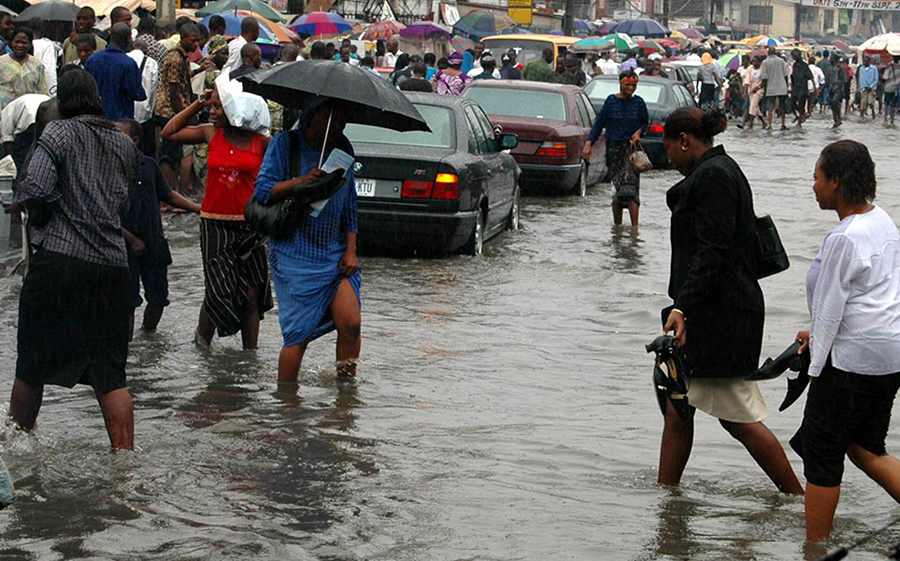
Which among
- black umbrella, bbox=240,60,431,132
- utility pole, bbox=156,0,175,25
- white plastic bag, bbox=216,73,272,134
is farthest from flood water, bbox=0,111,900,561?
utility pole, bbox=156,0,175,25

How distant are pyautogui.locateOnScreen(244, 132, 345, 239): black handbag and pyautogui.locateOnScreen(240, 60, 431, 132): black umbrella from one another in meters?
0.29

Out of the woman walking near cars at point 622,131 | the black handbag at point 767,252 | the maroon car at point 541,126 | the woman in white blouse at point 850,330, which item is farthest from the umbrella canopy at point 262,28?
the woman in white blouse at point 850,330

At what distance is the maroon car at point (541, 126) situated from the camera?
18.5 metres

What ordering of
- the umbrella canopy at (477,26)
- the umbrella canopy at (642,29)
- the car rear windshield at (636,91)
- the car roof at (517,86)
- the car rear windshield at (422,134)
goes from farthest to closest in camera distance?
the umbrella canopy at (642,29) < the umbrella canopy at (477,26) < the car rear windshield at (636,91) < the car roof at (517,86) < the car rear windshield at (422,134)

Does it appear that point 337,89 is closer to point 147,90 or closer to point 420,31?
point 147,90

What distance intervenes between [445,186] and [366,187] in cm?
67

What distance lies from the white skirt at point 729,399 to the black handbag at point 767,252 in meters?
0.45

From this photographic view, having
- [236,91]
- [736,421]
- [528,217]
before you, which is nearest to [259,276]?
[236,91]

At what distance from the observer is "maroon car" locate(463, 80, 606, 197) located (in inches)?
728

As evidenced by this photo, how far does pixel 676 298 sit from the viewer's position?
610 cm

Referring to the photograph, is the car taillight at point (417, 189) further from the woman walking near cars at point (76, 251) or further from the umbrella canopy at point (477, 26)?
the umbrella canopy at point (477, 26)

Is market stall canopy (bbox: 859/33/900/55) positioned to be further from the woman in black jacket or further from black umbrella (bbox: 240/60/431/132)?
the woman in black jacket

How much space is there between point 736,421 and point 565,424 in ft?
6.40

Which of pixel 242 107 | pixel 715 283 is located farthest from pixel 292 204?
pixel 715 283
